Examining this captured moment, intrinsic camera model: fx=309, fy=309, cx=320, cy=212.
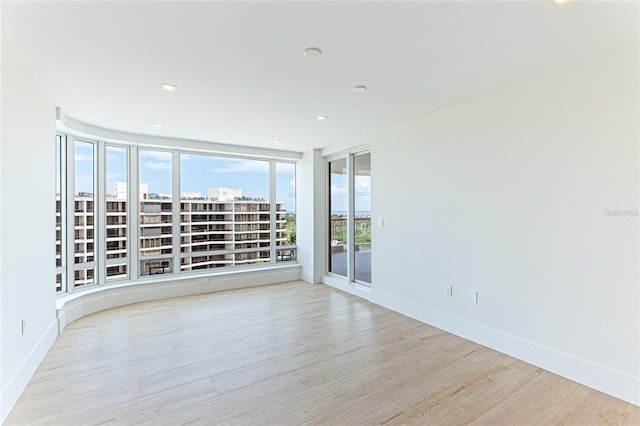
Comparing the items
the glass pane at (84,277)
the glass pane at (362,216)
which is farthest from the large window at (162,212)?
the glass pane at (362,216)

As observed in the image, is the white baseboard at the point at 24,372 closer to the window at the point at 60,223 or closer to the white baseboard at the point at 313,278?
the window at the point at 60,223

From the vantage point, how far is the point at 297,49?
2174 millimetres

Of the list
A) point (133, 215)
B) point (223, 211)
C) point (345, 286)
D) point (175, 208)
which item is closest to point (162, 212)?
point (175, 208)

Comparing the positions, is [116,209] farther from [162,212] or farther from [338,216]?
[338,216]

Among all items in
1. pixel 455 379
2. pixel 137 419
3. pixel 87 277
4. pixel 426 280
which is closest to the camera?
pixel 137 419

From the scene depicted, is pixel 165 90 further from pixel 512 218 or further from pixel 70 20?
pixel 512 218

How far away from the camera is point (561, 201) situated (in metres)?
2.54

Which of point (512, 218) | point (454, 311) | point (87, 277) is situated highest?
point (512, 218)

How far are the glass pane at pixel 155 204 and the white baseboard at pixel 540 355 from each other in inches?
154

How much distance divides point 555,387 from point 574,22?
2.55m

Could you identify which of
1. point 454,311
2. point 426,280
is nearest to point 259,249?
point 426,280

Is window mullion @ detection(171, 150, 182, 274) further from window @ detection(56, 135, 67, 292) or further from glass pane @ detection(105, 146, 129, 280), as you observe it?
window @ detection(56, 135, 67, 292)

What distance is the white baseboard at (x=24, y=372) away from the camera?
6.68 feet

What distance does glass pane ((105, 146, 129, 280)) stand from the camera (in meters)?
4.56
